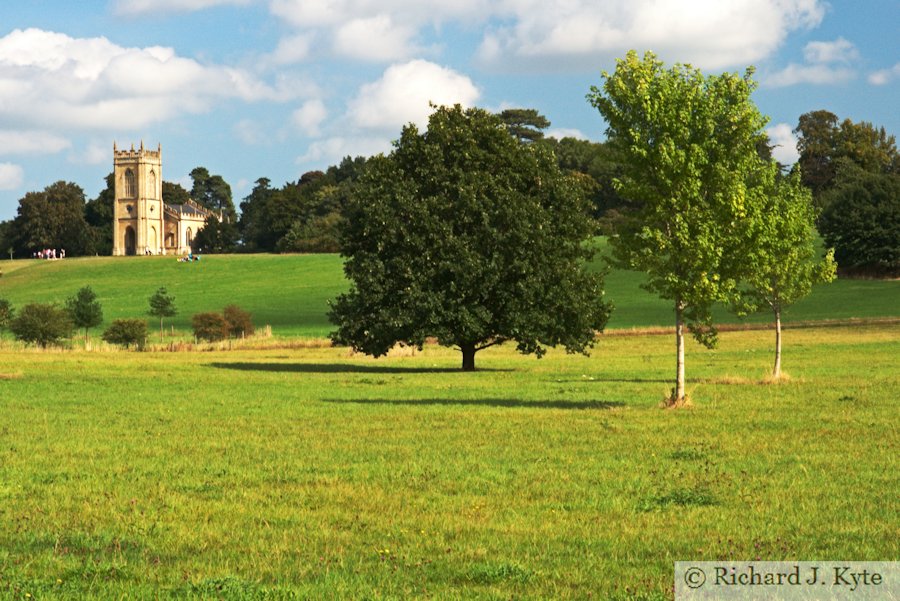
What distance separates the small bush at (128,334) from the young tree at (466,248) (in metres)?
31.4

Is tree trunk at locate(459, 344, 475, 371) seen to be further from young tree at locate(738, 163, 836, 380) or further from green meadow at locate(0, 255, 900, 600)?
young tree at locate(738, 163, 836, 380)

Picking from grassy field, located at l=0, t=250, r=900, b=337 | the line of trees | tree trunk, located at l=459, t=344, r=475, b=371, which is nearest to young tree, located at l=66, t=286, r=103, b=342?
the line of trees

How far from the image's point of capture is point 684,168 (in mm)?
34094

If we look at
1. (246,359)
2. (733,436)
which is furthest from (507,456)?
(246,359)

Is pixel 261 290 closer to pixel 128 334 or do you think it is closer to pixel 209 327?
pixel 209 327

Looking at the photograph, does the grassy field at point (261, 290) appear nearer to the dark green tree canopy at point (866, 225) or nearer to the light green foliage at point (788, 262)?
the dark green tree canopy at point (866, 225)

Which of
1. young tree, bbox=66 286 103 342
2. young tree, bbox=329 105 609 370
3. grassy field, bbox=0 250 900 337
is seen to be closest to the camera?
young tree, bbox=329 105 609 370

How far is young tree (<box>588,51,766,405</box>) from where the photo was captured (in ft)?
111

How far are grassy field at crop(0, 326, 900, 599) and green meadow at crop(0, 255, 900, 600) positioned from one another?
6 centimetres

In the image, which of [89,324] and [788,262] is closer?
[788,262]

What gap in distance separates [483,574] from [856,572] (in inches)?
155

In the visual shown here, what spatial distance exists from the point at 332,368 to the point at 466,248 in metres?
10.9

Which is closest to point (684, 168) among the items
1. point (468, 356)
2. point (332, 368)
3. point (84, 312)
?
point (468, 356)

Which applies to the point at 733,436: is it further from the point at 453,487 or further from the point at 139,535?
the point at 139,535
